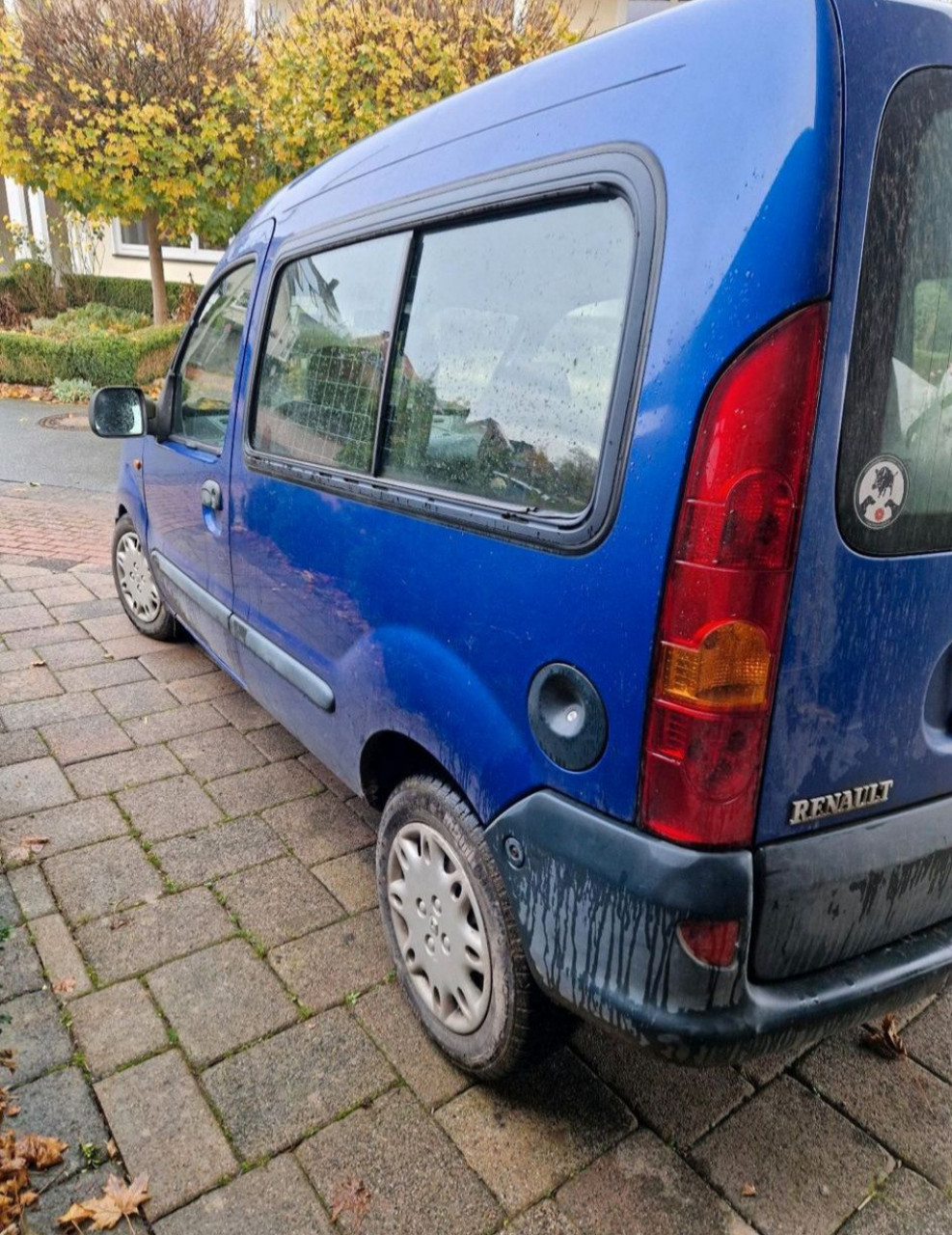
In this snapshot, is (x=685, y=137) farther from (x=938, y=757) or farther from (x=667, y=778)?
(x=938, y=757)

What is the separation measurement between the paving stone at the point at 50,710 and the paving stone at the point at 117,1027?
70.0 inches

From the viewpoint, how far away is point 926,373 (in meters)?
1.46

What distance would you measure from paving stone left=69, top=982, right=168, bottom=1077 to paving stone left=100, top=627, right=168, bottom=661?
2.44 meters

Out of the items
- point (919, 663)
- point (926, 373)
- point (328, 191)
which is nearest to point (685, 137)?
point (926, 373)

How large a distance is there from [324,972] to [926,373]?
6.63 feet

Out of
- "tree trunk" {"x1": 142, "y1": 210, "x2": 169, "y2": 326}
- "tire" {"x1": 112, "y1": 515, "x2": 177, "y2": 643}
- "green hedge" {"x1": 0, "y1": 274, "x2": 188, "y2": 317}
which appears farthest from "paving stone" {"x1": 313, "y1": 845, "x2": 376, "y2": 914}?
"green hedge" {"x1": 0, "y1": 274, "x2": 188, "y2": 317}

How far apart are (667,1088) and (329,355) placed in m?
2.09

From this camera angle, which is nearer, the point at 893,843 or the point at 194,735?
the point at 893,843

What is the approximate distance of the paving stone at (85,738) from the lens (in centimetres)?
346

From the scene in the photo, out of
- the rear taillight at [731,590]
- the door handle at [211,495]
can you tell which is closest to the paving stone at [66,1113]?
the rear taillight at [731,590]

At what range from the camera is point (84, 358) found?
1248cm

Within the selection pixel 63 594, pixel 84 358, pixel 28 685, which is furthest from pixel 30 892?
pixel 84 358

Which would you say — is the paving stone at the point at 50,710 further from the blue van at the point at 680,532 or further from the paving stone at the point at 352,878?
the blue van at the point at 680,532

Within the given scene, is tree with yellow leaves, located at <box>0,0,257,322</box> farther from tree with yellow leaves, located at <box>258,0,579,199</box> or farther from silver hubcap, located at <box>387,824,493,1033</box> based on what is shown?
silver hubcap, located at <box>387,824,493,1033</box>
